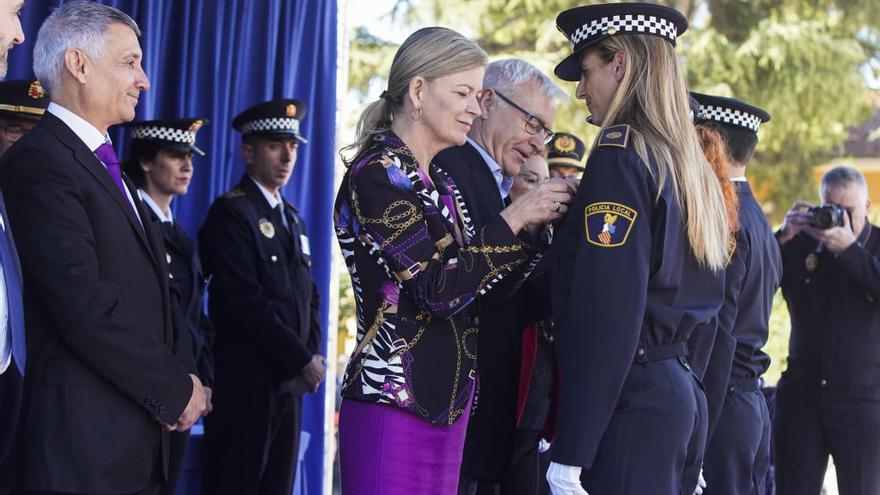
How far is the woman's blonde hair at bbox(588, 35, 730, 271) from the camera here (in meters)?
2.63

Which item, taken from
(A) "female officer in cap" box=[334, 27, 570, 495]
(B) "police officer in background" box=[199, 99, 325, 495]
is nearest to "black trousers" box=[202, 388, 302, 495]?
(B) "police officer in background" box=[199, 99, 325, 495]

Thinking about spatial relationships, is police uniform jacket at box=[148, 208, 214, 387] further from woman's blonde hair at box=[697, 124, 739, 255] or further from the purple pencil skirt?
woman's blonde hair at box=[697, 124, 739, 255]

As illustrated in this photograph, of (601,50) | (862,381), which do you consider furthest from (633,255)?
(862,381)

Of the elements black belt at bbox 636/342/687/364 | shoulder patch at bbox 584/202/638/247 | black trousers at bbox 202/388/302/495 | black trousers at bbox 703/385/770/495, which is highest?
shoulder patch at bbox 584/202/638/247

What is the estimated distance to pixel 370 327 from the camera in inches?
107

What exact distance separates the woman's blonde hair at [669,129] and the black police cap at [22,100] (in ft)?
6.44

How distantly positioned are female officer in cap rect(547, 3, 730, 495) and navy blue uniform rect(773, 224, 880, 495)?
2105mm

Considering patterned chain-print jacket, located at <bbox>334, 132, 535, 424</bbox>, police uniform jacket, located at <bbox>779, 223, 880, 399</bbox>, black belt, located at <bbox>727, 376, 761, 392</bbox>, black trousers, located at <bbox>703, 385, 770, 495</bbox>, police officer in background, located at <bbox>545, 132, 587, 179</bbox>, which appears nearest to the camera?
patterned chain-print jacket, located at <bbox>334, 132, 535, 424</bbox>

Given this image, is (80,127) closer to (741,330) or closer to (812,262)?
(741,330)

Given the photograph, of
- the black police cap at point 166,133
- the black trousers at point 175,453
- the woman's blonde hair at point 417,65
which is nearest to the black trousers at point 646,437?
the woman's blonde hair at point 417,65

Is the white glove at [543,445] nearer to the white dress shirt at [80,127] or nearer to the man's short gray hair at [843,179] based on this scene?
the white dress shirt at [80,127]

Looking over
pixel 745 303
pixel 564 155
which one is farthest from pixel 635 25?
pixel 564 155

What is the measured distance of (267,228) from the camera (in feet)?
16.1

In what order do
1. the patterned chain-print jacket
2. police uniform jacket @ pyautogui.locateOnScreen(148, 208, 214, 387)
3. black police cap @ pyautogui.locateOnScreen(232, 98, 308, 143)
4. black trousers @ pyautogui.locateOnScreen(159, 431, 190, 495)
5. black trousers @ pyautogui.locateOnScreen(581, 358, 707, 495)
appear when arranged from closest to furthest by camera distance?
black trousers @ pyautogui.locateOnScreen(581, 358, 707, 495) → the patterned chain-print jacket → black trousers @ pyautogui.locateOnScreen(159, 431, 190, 495) → police uniform jacket @ pyautogui.locateOnScreen(148, 208, 214, 387) → black police cap @ pyautogui.locateOnScreen(232, 98, 308, 143)
